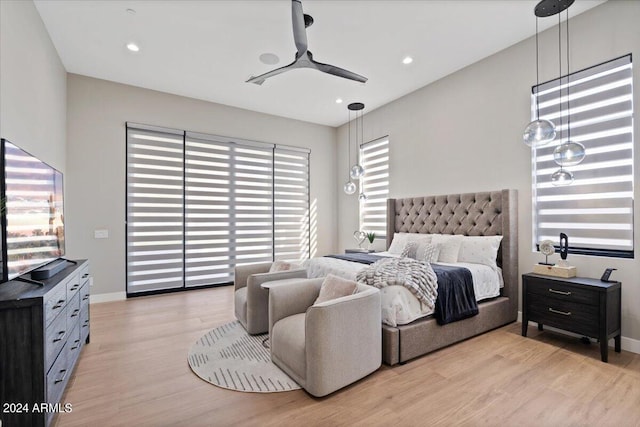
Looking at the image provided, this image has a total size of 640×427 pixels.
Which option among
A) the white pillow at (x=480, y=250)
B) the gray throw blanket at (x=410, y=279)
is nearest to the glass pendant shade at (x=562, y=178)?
the white pillow at (x=480, y=250)

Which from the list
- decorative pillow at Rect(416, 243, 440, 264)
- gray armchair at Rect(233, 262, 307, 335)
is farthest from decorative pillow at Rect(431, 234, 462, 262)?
gray armchair at Rect(233, 262, 307, 335)

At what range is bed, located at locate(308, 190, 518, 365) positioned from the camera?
2.70 m

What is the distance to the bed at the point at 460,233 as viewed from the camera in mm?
2697

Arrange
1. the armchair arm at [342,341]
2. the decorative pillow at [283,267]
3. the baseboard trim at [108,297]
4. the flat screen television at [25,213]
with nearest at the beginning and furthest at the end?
the flat screen television at [25,213] < the armchair arm at [342,341] < the decorative pillow at [283,267] < the baseboard trim at [108,297]

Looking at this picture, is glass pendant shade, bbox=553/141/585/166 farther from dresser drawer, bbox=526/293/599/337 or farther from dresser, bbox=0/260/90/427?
dresser, bbox=0/260/90/427

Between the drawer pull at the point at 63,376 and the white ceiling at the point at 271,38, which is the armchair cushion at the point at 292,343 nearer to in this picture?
the drawer pull at the point at 63,376

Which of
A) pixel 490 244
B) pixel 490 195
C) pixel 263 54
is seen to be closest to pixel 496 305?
pixel 490 244

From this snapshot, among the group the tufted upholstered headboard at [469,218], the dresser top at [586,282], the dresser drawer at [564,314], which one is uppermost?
the tufted upholstered headboard at [469,218]

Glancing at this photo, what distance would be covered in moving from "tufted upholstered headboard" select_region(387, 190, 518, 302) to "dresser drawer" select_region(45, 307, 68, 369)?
14.0 feet

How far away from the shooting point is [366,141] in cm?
610

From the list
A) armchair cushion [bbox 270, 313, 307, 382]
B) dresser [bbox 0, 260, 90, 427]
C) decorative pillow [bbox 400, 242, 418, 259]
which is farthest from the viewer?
decorative pillow [bbox 400, 242, 418, 259]

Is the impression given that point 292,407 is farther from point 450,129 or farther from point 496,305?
point 450,129

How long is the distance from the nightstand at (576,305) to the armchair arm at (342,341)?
1872 mm

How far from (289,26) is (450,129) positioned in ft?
8.74
